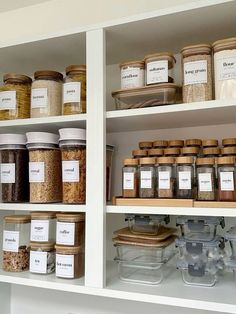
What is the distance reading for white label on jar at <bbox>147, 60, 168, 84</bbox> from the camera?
100cm

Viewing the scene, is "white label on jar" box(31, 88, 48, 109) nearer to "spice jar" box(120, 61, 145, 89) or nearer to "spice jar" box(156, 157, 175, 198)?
"spice jar" box(120, 61, 145, 89)

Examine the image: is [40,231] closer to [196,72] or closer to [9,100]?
[9,100]

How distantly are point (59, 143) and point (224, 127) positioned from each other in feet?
1.90

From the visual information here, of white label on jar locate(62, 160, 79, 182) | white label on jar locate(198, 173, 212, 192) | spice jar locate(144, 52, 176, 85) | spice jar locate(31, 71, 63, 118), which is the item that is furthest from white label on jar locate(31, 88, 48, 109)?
white label on jar locate(198, 173, 212, 192)

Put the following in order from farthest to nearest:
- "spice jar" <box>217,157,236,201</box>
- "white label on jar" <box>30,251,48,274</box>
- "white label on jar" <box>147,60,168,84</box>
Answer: "white label on jar" <box>30,251,48,274</box> → "white label on jar" <box>147,60,168,84</box> → "spice jar" <box>217,157,236,201</box>

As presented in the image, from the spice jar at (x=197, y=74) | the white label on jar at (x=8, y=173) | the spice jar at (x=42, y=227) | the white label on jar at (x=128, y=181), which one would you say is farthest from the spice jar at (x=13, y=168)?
the spice jar at (x=197, y=74)

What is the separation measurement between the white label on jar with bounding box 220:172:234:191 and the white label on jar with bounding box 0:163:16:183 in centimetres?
71

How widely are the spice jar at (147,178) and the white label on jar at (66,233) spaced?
26cm

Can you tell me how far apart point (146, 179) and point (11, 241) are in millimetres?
546

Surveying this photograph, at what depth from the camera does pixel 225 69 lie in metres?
0.91

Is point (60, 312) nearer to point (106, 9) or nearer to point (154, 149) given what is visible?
point (154, 149)

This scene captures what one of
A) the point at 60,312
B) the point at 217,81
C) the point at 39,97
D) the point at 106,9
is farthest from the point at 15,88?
the point at 60,312

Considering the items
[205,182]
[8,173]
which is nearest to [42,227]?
[8,173]

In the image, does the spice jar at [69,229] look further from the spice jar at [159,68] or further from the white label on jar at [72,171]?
the spice jar at [159,68]
